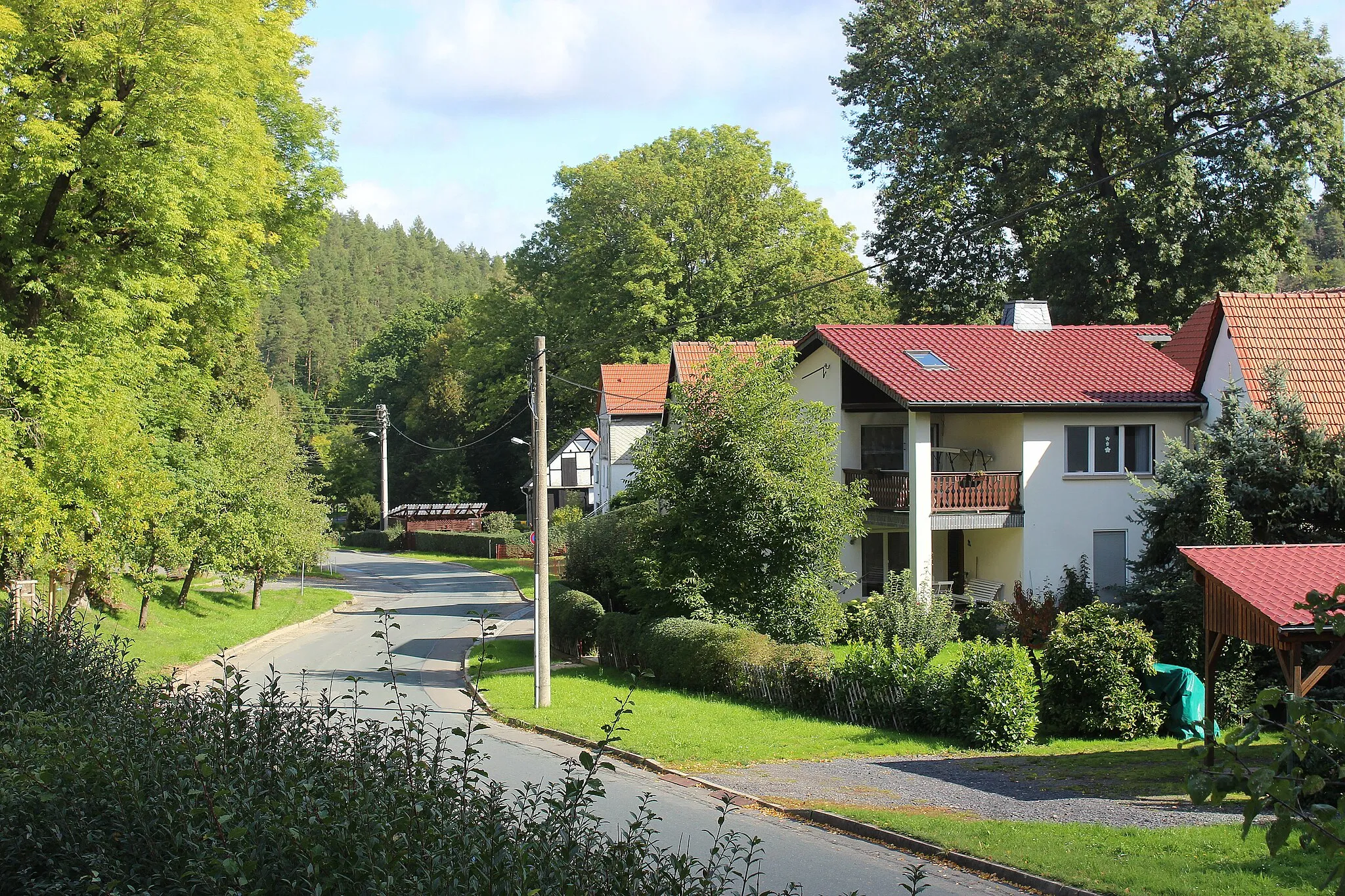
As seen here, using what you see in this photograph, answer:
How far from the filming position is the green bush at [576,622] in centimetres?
2983

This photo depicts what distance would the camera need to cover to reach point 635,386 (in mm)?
51844

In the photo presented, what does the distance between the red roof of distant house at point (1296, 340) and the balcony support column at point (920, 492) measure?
7.80 m

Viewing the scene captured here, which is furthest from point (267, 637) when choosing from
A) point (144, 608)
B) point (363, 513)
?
point (363, 513)

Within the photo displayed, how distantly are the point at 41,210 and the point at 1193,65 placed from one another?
34.7 meters

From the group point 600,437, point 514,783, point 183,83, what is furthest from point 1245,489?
point 600,437

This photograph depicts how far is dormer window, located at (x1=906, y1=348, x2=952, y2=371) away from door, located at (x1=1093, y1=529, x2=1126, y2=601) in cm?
622

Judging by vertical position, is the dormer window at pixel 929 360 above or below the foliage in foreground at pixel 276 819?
above

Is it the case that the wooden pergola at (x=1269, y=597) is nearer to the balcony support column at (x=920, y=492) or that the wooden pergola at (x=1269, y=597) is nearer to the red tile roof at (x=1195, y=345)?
the balcony support column at (x=920, y=492)

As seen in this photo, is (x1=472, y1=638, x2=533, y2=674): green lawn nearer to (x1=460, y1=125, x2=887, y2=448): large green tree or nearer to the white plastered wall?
the white plastered wall

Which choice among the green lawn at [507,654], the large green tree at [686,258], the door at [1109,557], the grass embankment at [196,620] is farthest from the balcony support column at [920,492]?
the large green tree at [686,258]

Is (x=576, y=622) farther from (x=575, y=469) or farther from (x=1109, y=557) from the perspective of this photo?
(x=575, y=469)

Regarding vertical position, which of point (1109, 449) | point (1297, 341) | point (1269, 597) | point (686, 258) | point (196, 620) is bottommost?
point (196, 620)

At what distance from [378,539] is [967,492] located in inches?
2302

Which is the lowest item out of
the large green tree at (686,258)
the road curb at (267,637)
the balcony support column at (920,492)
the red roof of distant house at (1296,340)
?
the road curb at (267,637)
